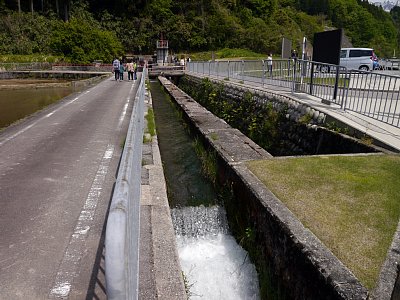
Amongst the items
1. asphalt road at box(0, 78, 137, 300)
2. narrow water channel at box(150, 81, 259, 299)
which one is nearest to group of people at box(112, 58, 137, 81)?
asphalt road at box(0, 78, 137, 300)

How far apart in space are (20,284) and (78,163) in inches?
151

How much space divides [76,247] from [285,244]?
238 centimetres

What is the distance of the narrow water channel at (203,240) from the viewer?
4.56 m

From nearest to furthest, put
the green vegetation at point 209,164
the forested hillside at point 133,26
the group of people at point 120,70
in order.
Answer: the green vegetation at point 209,164 → the group of people at point 120,70 → the forested hillside at point 133,26

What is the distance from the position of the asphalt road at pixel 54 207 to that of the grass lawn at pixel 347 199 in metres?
2.40

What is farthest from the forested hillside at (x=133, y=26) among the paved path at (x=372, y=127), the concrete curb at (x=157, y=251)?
the concrete curb at (x=157, y=251)

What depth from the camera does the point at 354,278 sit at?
294 cm

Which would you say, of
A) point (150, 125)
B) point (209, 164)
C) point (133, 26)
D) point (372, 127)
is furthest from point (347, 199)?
point (133, 26)

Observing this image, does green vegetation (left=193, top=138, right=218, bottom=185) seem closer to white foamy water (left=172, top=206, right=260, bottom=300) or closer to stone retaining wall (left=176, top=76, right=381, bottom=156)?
white foamy water (left=172, top=206, right=260, bottom=300)

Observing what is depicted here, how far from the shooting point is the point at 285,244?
12.4 ft

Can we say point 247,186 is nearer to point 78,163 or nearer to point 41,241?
point 41,241

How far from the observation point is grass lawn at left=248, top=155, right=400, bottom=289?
341 centimetres

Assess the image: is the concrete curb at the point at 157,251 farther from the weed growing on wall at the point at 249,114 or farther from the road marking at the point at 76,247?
the weed growing on wall at the point at 249,114

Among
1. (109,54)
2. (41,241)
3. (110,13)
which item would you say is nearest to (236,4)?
(110,13)
